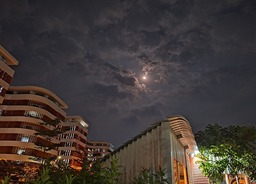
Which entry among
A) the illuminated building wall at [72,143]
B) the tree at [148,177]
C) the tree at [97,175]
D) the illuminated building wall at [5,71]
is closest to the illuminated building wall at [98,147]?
the illuminated building wall at [72,143]

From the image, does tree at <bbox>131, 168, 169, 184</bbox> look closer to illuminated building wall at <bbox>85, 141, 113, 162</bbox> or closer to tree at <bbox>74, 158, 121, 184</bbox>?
tree at <bbox>74, 158, 121, 184</bbox>

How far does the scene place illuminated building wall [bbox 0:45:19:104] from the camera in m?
29.8

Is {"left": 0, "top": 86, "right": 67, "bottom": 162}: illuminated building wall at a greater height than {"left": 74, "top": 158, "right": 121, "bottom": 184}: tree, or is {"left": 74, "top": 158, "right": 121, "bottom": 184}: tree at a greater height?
{"left": 0, "top": 86, "right": 67, "bottom": 162}: illuminated building wall

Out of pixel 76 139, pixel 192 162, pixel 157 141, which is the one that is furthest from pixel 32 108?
pixel 157 141

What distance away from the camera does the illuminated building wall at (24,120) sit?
33.6m

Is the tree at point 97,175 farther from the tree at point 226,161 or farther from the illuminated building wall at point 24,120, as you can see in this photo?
the illuminated building wall at point 24,120

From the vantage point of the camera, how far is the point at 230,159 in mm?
12258

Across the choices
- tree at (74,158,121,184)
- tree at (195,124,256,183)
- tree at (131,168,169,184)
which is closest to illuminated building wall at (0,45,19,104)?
tree at (195,124,256,183)

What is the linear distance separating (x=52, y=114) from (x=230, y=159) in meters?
35.3

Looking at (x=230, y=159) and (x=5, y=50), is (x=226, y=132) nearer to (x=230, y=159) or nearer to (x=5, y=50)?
(x=230, y=159)

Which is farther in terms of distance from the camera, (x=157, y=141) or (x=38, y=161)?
(x=38, y=161)

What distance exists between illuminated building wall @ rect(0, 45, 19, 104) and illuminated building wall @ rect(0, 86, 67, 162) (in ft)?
23.3

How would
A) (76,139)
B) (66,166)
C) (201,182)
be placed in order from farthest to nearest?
(76,139)
(201,182)
(66,166)

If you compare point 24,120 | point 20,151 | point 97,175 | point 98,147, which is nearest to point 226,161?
point 97,175
